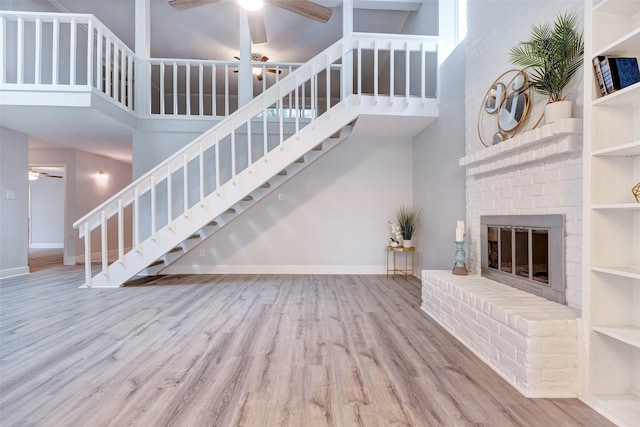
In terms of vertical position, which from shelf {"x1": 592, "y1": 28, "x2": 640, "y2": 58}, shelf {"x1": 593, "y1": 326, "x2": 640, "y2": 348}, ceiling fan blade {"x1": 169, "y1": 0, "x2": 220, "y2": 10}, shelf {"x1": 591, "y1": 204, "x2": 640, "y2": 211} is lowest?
shelf {"x1": 593, "y1": 326, "x2": 640, "y2": 348}

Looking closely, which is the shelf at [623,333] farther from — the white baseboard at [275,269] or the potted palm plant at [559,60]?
the white baseboard at [275,269]

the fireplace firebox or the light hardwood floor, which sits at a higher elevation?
the fireplace firebox

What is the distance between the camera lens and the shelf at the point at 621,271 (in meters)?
1.48

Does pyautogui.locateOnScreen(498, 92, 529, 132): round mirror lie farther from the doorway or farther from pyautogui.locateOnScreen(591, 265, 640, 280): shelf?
the doorway

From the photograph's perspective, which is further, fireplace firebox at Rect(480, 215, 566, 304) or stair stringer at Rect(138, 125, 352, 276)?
stair stringer at Rect(138, 125, 352, 276)

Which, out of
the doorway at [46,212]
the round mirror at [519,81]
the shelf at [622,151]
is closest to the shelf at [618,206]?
the shelf at [622,151]

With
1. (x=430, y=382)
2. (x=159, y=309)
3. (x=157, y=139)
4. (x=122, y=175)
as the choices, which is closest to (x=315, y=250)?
(x=159, y=309)

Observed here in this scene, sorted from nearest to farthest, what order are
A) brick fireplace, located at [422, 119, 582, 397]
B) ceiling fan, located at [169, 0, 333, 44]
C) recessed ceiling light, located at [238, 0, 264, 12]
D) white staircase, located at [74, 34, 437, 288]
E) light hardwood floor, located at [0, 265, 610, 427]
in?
light hardwood floor, located at [0, 265, 610, 427]
brick fireplace, located at [422, 119, 582, 397]
recessed ceiling light, located at [238, 0, 264, 12]
ceiling fan, located at [169, 0, 333, 44]
white staircase, located at [74, 34, 437, 288]

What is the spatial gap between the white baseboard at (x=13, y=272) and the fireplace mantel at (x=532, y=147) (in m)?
6.75

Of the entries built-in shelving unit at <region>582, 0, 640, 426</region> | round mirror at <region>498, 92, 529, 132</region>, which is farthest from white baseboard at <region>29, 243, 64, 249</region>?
built-in shelving unit at <region>582, 0, 640, 426</region>

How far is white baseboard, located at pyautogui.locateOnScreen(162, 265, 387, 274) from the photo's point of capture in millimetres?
5215

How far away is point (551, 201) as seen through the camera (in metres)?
2.23

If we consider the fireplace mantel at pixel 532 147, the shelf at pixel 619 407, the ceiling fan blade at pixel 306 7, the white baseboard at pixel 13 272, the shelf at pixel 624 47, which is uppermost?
the ceiling fan blade at pixel 306 7

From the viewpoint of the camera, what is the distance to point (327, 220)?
5.34 meters
